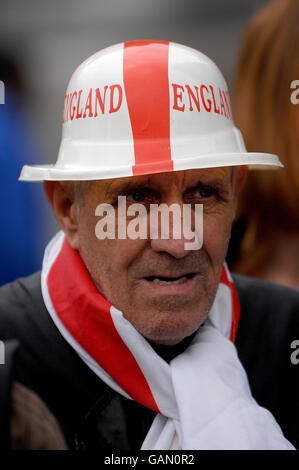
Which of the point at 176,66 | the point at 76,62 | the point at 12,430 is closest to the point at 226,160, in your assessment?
the point at 176,66

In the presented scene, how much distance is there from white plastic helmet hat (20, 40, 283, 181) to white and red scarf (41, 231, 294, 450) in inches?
15.9

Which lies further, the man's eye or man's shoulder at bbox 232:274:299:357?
man's shoulder at bbox 232:274:299:357

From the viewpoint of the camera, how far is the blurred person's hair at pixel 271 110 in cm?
260

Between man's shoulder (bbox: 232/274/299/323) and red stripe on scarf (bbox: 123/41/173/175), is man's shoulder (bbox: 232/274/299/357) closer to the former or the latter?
man's shoulder (bbox: 232/274/299/323)

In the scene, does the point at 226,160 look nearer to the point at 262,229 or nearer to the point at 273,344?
the point at 273,344

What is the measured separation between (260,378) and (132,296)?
2.21ft

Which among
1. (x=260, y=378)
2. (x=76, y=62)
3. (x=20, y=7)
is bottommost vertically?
(x=260, y=378)

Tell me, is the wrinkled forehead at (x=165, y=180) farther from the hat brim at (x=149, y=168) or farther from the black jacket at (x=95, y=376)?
the black jacket at (x=95, y=376)

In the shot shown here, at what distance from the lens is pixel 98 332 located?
6.31 ft

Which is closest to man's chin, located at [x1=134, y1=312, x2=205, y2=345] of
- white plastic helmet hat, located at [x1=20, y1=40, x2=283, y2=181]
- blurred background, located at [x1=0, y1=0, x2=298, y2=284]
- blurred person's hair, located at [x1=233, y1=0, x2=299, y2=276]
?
white plastic helmet hat, located at [x1=20, y1=40, x2=283, y2=181]

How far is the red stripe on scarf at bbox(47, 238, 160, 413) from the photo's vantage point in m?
1.90

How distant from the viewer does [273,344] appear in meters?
2.32

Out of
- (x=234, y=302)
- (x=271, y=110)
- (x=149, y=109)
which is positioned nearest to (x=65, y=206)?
(x=149, y=109)

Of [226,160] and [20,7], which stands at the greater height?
[20,7]
